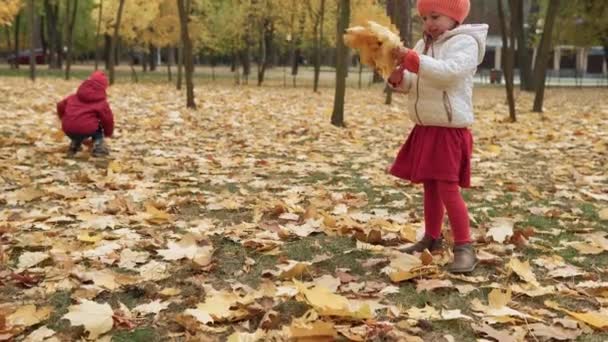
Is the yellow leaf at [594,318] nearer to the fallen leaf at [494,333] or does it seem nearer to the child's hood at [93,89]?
the fallen leaf at [494,333]

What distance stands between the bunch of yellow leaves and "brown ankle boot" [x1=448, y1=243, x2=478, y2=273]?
103 centimetres

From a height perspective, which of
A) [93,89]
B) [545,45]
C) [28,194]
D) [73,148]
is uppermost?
[545,45]

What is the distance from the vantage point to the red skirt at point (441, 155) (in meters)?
3.52

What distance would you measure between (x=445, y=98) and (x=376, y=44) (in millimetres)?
469

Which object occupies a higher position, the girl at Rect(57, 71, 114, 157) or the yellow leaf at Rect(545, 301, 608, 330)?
the girl at Rect(57, 71, 114, 157)

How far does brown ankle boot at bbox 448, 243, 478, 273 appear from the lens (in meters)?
3.46

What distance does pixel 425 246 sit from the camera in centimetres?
388

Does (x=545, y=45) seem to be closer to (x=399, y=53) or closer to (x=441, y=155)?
(x=441, y=155)

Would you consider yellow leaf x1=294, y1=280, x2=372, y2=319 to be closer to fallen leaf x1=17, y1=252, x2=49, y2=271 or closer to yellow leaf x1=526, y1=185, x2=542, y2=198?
fallen leaf x1=17, y1=252, x2=49, y2=271

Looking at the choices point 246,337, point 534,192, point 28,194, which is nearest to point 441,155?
point 246,337

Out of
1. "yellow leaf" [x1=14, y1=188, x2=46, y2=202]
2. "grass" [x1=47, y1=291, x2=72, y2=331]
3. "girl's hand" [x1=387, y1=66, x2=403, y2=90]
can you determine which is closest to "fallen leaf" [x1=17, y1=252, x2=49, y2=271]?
"grass" [x1=47, y1=291, x2=72, y2=331]

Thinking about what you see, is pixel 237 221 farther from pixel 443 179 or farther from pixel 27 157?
pixel 27 157

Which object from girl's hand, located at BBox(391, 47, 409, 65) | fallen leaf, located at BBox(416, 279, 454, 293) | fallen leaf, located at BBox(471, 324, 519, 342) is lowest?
fallen leaf, located at BBox(471, 324, 519, 342)

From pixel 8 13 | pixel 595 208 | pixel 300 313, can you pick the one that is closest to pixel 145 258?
pixel 300 313
